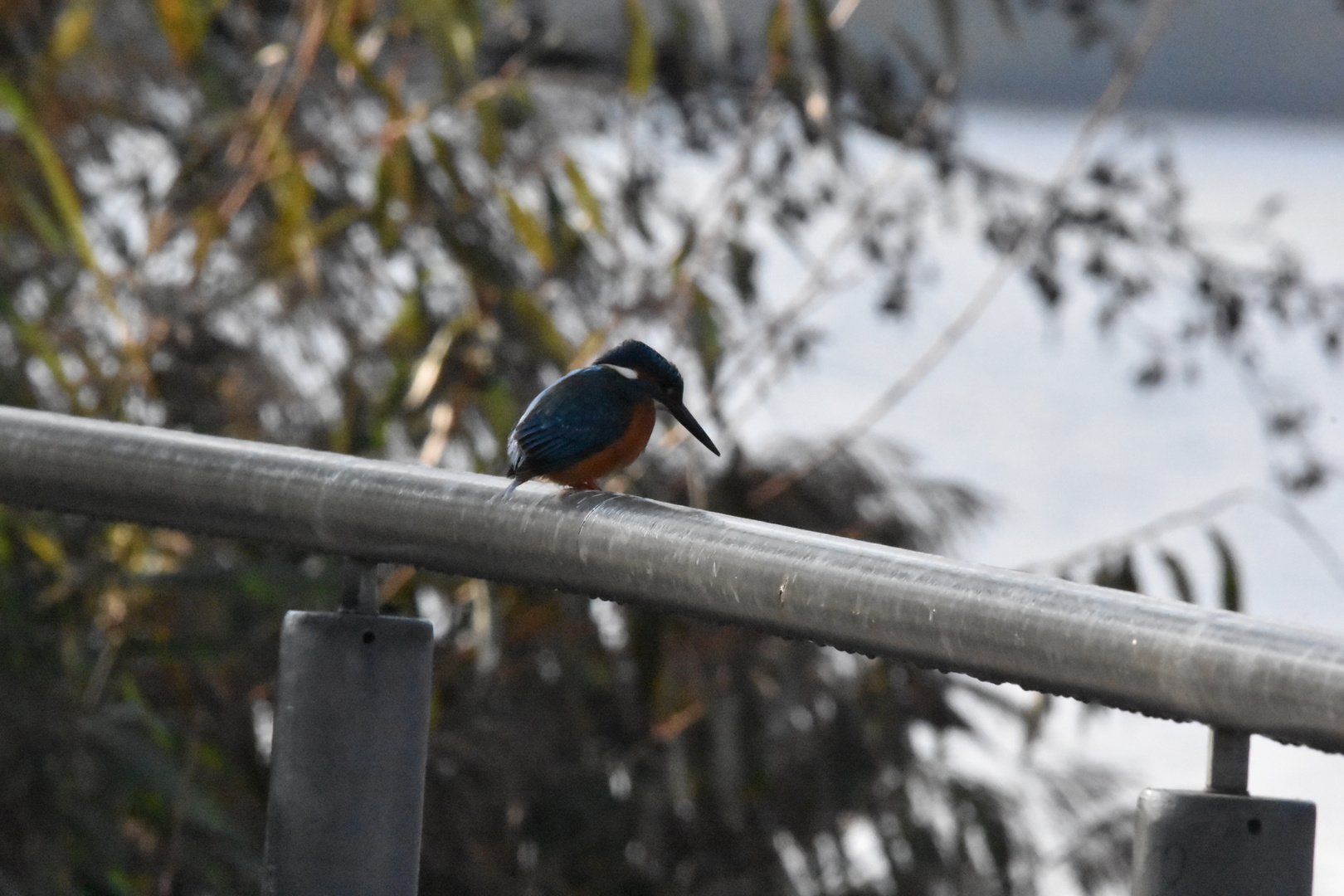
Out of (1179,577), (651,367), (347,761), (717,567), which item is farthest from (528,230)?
(717,567)

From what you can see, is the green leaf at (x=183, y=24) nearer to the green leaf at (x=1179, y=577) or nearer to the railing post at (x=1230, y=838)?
the green leaf at (x=1179, y=577)

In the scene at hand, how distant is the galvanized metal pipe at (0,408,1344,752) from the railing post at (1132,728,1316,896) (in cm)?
3

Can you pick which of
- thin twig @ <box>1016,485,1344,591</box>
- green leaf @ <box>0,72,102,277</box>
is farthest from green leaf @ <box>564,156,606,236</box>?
thin twig @ <box>1016,485,1344,591</box>

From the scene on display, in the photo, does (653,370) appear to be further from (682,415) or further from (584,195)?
(584,195)

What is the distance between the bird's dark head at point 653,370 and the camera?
1.24 meters

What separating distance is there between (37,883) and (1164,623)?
173 cm

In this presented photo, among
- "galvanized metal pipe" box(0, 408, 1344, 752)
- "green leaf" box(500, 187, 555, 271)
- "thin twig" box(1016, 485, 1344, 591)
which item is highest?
→ "green leaf" box(500, 187, 555, 271)

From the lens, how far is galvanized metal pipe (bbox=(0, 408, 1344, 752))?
21.7 inches

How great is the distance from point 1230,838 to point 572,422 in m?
0.72

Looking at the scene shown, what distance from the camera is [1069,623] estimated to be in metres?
0.60

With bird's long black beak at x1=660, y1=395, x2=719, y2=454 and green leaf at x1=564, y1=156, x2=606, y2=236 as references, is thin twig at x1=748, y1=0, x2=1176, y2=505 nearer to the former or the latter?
green leaf at x1=564, y1=156, x2=606, y2=236

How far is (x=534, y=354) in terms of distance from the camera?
2.78 metres

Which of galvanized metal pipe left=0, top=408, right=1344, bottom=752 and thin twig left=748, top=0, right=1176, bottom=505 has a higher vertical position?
thin twig left=748, top=0, right=1176, bottom=505

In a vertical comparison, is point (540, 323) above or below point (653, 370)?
above
